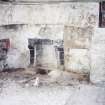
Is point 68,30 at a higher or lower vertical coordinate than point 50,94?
higher

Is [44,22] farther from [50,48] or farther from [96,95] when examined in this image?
[96,95]

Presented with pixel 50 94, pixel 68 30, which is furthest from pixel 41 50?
pixel 50 94

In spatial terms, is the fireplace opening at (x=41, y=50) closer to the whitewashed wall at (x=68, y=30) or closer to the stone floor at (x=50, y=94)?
the whitewashed wall at (x=68, y=30)

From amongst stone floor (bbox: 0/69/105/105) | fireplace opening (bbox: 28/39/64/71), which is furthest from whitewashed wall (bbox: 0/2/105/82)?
stone floor (bbox: 0/69/105/105)

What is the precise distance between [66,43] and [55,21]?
238 mm

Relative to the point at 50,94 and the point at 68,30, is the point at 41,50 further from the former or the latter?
the point at 50,94

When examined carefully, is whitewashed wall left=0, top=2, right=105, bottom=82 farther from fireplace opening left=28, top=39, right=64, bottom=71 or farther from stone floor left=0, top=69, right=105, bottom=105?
stone floor left=0, top=69, right=105, bottom=105

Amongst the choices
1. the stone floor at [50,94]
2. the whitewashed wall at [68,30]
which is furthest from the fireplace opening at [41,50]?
the stone floor at [50,94]

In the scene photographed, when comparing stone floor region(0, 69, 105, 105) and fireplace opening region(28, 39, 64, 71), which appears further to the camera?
fireplace opening region(28, 39, 64, 71)

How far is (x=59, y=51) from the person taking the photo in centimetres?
314

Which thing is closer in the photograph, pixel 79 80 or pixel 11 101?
pixel 11 101

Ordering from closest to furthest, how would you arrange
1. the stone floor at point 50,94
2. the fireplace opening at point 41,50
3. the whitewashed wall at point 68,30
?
the stone floor at point 50,94 → the whitewashed wall at point 68,30 → the fireplace opening at point 41,50

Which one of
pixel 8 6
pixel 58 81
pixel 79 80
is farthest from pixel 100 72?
pixel 8 6

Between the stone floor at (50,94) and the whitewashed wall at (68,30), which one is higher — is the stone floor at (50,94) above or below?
below
